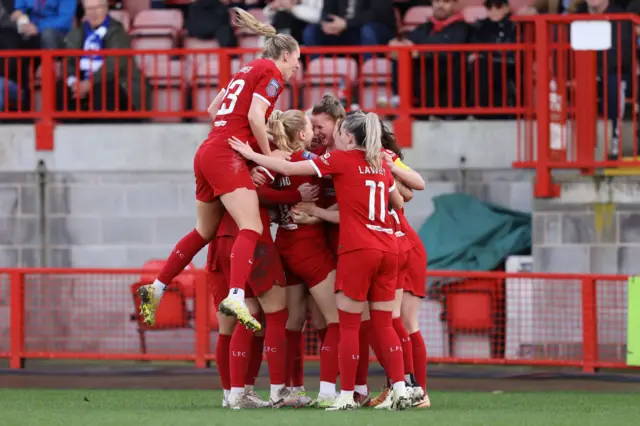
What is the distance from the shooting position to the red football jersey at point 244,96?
Result: 934cm

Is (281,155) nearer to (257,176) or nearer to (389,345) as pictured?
(257,176)

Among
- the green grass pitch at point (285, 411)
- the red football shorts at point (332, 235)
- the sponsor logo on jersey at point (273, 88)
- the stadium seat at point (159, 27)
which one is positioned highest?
the stadium seat at point (159, 27)

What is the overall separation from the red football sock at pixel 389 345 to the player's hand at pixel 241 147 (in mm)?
1195

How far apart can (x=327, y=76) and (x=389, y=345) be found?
639cm

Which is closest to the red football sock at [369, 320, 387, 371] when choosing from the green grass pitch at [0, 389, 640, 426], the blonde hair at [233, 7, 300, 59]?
the green grass pitch at [0, 389, 640, 426]

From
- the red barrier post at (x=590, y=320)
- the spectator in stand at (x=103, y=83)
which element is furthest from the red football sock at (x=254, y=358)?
the spectator in stand at (x=103, y=83)

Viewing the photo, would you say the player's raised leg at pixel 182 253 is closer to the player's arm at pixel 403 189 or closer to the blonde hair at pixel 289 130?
the blonde hair at pixel 289 130

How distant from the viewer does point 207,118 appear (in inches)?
615

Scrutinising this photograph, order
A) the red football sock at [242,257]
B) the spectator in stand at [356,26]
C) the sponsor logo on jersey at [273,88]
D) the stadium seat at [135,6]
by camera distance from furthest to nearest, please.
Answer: the stadium seat at [135,6]
the spectator in stand at [356,26]
the sponsor logo on jersey at [273,88]
the red football sock at [242,257]

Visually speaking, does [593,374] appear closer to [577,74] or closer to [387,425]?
[577,74]

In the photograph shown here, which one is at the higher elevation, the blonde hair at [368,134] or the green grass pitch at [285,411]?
the blonde hair at [368,134]

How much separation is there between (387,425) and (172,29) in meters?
9.05

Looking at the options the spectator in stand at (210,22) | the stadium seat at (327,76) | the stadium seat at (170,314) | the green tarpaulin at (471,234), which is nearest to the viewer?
the stadium seat at (170,314)

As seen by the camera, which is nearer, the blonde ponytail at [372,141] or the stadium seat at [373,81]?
the blonde ponytail at [372,141]
